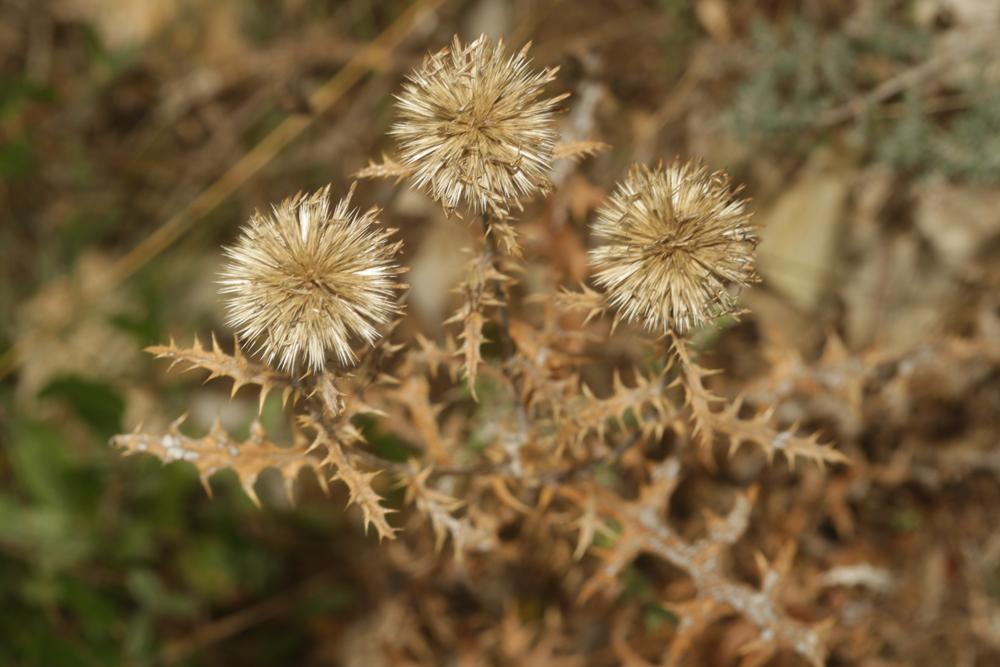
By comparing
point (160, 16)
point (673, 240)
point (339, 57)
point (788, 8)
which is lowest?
point (673, 240)

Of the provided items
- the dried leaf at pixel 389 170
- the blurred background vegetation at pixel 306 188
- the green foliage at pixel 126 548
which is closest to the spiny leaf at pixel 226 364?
the dried leaf at pixel 389 170

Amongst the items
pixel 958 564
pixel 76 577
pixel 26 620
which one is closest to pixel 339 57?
pixel 76 577

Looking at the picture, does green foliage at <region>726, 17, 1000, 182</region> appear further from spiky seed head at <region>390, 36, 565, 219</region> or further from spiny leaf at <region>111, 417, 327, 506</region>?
spiny leaf at <region>111, 417, 327, 506</region>

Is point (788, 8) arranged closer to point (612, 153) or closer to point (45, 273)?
point (612, 153)

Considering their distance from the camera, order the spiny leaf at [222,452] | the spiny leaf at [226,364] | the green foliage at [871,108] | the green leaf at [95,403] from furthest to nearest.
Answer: the green leaf at [95,403] → the green foliage at [871,108] → the spiny leaf at [222,452] → the spiny leaf at [226,364]

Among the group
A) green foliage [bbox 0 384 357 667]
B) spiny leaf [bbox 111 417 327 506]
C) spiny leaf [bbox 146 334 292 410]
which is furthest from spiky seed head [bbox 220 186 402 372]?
green foliage [bbox 0 384 357 667]

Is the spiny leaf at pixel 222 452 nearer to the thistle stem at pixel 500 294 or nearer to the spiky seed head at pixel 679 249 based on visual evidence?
the thistle stem at pixel 500 294
